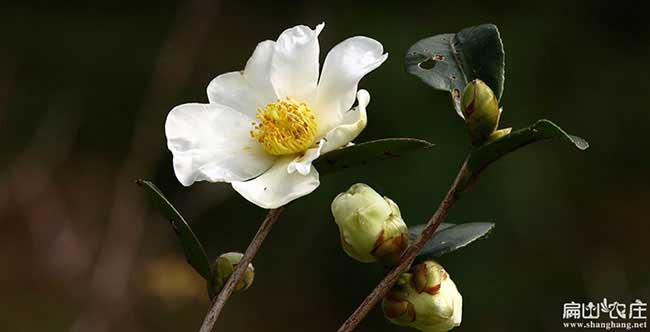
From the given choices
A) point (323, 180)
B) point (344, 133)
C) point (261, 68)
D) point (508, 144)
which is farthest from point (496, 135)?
point (323, 180)

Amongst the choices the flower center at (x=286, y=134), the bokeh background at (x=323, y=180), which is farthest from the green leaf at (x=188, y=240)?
the bokeh background at (x=323, y=180)

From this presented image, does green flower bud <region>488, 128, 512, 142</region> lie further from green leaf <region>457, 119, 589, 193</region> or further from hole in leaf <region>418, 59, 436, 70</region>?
hole in leaf <region>418, 59, 436, 70</region>

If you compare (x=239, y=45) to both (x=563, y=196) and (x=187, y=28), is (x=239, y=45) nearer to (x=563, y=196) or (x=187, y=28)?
(x=187, y=28)

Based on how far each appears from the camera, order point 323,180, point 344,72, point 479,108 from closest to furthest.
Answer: point 479,108 → point 344,72 → point 323,180

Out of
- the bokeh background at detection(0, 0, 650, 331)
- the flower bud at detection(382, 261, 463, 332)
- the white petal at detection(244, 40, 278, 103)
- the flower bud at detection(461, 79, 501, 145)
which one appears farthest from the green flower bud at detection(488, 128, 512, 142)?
the bokeh background at detection(0, 0, 650, 331)

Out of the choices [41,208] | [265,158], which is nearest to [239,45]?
[41,208]

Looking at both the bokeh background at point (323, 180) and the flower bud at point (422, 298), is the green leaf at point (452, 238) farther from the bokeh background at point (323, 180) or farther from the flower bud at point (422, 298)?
the bokeh background at point (323, 180)

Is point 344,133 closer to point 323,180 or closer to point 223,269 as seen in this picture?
point 223,269
